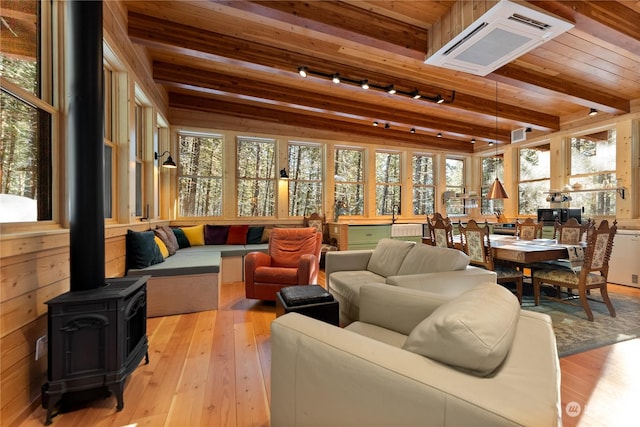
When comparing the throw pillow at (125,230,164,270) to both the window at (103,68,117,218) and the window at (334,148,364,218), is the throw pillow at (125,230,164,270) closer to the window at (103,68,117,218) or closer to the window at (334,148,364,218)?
the window at (103,68,117,218)

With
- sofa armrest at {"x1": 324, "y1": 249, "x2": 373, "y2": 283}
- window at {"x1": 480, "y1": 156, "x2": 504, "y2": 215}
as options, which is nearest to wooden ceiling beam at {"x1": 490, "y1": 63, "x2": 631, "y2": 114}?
window at {"x1": 480, "y1": 156, "x2": 504, "y2": 215}

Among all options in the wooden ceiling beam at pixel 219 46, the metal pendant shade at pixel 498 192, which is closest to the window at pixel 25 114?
the wooden ceiling beam at pixel 219 46

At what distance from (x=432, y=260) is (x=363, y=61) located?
8.64ft

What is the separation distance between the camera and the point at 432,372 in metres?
0.80

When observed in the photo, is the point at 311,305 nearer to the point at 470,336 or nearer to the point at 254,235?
the point at 470,336

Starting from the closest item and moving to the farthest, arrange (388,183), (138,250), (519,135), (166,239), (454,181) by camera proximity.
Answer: (138,250) → (166,239) → (519,135) → (388,183) → (454,181)

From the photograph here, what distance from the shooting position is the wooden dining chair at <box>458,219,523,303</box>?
3.17 metres

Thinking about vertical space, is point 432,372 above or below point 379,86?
below

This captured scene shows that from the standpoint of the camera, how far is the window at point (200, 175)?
16.9ft

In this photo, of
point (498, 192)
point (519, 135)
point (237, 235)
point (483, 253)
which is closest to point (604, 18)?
point (498, 192)

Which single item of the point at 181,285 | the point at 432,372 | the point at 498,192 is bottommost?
the point at 181,285

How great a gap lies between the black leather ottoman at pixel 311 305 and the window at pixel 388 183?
4539 mm

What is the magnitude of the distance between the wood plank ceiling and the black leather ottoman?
2.43 m

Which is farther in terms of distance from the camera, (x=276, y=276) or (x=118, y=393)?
(x=276, y=276)
